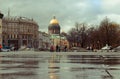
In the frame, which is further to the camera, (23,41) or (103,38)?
(23,41)

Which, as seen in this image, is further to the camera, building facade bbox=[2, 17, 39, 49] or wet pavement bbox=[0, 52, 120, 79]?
building facade bbox=[2, 17, 39, 49]

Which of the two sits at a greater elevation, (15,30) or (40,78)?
(15,30)

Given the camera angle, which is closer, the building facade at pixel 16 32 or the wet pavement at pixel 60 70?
the wet pavement at pixel 60 70

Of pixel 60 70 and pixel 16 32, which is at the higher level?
pixel 16 32

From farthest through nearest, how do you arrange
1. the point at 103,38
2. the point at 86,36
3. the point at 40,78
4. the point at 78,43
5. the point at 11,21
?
the point at 11,21, the point at 78,43, the point at 86,36, the point at 103,38, the point at 40,78

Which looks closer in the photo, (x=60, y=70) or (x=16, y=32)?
(x=60, y=70)

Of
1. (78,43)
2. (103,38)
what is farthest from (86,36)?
(103,38)

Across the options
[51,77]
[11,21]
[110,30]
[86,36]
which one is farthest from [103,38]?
[51,77]

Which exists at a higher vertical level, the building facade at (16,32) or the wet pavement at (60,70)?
the building facade at (16,32)

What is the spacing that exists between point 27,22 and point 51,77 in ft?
608

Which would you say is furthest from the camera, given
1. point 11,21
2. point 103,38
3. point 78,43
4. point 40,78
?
point 11,21

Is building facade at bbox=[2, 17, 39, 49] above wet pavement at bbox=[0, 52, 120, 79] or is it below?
above

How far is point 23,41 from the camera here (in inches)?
7717

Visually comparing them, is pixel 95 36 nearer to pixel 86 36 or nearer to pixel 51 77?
pixel 86 36
